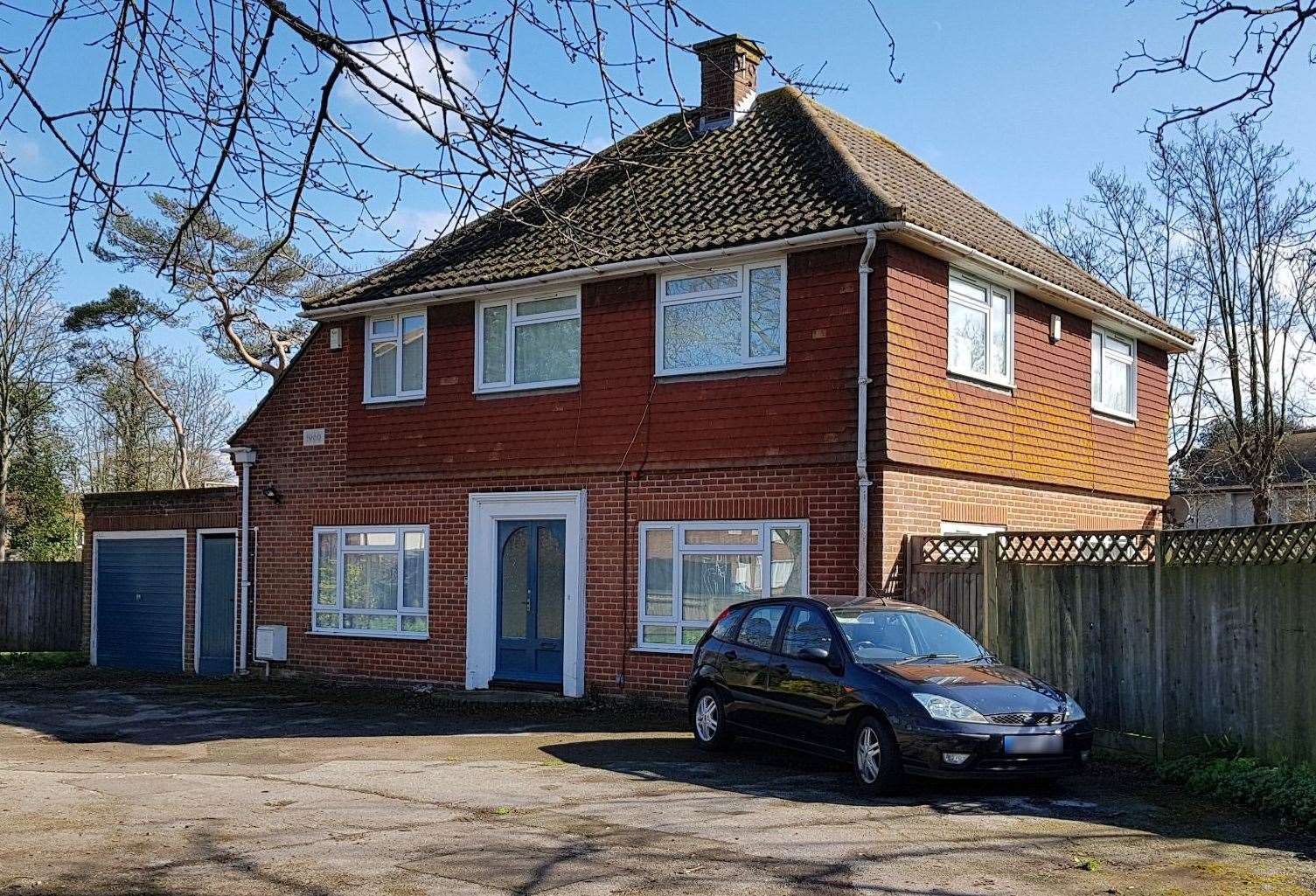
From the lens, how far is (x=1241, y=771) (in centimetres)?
1042

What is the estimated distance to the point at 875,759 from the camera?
10461mm

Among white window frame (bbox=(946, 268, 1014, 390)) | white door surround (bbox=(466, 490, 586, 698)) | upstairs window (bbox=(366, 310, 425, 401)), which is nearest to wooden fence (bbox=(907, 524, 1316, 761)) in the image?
white window frame (bbox=(946, 268, 1014, 390))

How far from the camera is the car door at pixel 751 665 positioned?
12.0m

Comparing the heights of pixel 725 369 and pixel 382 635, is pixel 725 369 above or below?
above

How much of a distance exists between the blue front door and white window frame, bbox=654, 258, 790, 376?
267 centimetres

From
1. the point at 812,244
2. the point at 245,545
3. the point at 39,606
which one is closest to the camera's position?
the point at 812,244

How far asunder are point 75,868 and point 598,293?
10.7 m

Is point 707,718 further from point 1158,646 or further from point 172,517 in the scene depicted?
point 172,517

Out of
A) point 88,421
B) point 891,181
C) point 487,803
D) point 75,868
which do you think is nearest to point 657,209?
point 891,181

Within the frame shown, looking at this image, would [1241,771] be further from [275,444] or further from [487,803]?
[275,444]

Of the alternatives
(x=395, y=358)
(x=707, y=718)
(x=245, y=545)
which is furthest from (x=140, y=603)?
(x=707, y=718)

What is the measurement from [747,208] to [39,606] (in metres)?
19.9

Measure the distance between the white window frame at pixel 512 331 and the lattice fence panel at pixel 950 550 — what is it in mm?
5082

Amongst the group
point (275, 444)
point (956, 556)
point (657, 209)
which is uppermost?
point (657, 209)
